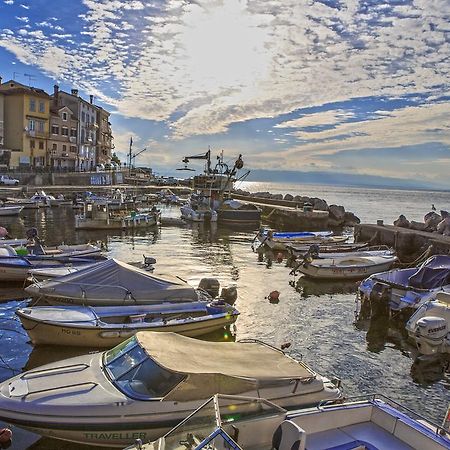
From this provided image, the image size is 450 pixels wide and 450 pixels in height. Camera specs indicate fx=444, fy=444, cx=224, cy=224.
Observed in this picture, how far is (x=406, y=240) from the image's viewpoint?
1356 inches

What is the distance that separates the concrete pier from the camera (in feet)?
102

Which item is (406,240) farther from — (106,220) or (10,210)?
(10,210)

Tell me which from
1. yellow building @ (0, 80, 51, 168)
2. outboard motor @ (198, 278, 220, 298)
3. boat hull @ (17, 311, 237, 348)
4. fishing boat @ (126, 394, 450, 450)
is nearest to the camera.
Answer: fishing boat @ (126, 394, 450, 450)

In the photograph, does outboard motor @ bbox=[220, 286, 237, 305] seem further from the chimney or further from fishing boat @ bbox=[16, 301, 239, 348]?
the chimney

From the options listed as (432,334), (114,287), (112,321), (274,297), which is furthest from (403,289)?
(112,321)

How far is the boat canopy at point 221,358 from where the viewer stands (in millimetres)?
8344

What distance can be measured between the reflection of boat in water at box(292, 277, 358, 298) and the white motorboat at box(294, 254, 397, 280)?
0.38 metres

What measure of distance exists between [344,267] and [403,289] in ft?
20.7

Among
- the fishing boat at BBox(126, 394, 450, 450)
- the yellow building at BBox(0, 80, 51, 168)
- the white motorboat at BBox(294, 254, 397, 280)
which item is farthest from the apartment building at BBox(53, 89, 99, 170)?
the fishing boat at BBox(126, 394, 450, 450)

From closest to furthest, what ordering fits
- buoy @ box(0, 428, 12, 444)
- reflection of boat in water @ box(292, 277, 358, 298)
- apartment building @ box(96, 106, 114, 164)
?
1. buoy @ box(0, 428, 12, 444)
2. reflection of boat in water @ box(292, 277, 358, 298)
3. apartment building @ box(96, 106, 114, 164)

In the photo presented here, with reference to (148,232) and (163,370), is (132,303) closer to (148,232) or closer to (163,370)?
(163,370)

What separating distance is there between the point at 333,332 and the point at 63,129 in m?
77.5

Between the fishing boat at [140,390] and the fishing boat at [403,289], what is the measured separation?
10.3m

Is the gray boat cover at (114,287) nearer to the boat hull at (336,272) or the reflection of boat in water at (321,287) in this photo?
the reflection of boat in water at (321,287)
